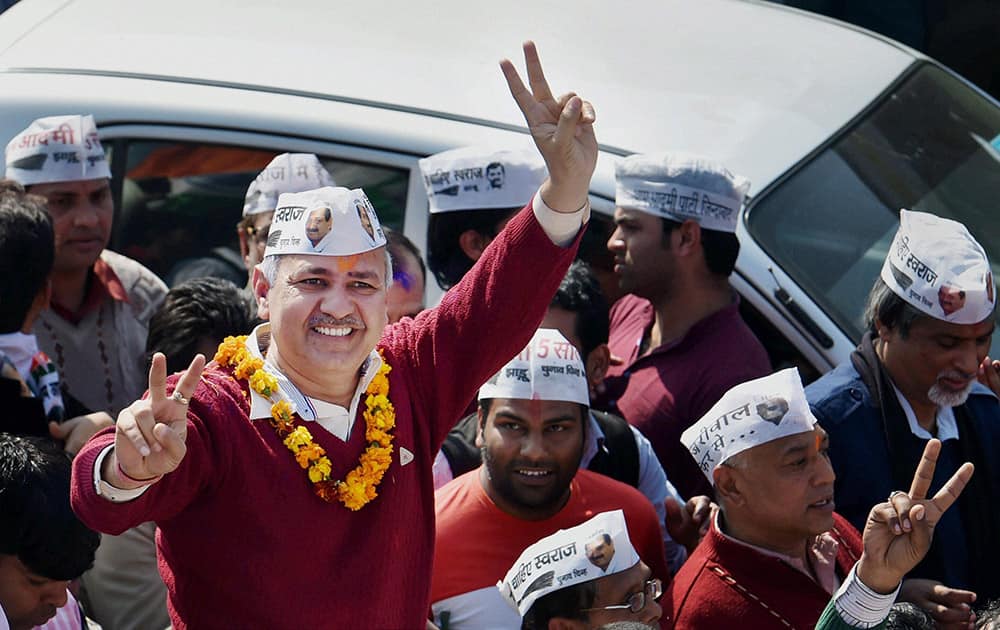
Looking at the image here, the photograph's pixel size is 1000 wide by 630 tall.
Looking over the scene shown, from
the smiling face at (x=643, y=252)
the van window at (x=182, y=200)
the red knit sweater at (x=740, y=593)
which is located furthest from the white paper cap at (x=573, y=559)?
the van window at (x=182, y=200)

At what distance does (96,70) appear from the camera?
5.37 m

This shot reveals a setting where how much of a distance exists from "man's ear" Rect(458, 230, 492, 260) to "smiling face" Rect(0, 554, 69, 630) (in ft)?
5.91

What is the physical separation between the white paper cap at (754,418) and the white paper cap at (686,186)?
0.87 meters

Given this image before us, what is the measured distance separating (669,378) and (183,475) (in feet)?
6.78

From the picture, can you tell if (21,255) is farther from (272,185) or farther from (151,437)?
(151,437)

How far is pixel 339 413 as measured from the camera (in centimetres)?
335

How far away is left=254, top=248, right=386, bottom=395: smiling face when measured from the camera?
3.28 metres

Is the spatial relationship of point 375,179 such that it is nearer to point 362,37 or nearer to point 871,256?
point 362,37

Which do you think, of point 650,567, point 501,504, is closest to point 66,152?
point 501,504

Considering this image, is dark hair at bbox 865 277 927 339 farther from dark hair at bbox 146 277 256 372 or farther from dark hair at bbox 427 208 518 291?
dark hair at bbox 146 277 256 372

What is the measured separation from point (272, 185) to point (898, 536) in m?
2.30

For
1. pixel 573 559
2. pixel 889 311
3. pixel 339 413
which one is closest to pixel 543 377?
pixel 573 559

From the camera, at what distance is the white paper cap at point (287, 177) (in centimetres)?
488

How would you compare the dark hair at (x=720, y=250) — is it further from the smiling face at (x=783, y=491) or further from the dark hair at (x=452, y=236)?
the smiling face at (x=783, y=491)
